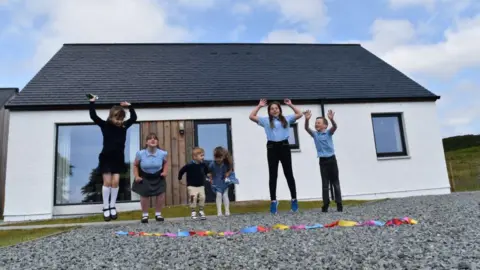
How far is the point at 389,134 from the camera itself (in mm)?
9805

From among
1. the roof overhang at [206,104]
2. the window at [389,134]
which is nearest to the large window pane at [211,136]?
the roof overhang at [206,104]

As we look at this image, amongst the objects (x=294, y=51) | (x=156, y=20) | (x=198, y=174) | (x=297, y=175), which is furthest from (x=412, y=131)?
(x=156, y=20)

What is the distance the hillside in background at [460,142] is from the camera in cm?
3096

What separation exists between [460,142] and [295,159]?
30.3 m

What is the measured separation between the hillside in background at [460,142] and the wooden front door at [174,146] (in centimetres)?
2923

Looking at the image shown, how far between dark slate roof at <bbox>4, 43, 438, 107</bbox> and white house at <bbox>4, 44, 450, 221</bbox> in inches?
1.8

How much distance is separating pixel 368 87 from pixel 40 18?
9.25 meters

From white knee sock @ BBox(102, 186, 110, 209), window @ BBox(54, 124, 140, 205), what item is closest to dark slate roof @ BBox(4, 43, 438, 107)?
window @ BBox(54, 124, 140, 205)

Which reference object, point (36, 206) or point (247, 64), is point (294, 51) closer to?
point (247, 64)

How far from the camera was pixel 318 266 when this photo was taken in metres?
2.03

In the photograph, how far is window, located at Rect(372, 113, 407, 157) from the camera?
9.59 m

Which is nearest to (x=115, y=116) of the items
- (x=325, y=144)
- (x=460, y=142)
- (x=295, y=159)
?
(x=325, y=144)

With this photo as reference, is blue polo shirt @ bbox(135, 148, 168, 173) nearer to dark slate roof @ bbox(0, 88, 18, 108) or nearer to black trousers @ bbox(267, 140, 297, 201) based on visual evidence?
black trousers @ bbox(267, 140, 297, 201)

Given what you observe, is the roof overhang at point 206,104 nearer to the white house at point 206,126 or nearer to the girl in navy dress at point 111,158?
the white house at point 206,126
